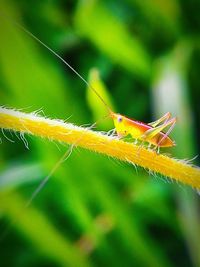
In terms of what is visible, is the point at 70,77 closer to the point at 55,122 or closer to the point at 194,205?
the point at 194,205

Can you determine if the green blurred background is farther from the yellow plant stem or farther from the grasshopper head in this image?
the yellow plant stem

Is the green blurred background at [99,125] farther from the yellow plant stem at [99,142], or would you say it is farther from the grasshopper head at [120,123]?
the yellow plant stem at [99,142]

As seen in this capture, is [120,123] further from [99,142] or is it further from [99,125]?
[99,125]

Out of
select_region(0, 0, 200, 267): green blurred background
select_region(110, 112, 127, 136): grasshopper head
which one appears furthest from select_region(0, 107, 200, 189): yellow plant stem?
select_region(0, 0, 200, 267): green blurred background

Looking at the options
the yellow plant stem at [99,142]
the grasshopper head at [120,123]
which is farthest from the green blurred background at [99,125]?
the yellow plant stem at [99,142]

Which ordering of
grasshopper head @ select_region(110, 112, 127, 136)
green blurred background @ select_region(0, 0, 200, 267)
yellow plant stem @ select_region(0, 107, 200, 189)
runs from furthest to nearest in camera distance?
green blurred background @ select_region(0, 0, 200, 267) → grasshopper head @ select_region(110, 112, 127, 136) → yellow plant stem @ select_region(0, 107, 200, 189)

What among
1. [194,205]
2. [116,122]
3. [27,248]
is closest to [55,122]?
[116,122]

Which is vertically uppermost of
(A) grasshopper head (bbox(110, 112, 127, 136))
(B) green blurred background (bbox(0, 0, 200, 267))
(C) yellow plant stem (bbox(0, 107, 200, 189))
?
(B) green blurred background (bbox(0, 0, 200, 267))
